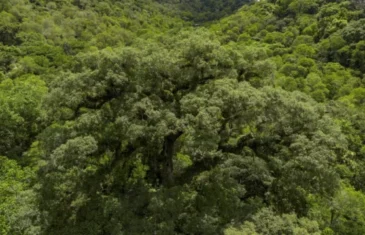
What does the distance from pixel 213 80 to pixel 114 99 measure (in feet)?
15.1

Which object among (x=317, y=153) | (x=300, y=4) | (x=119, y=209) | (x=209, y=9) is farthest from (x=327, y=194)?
(x=209, y=9)

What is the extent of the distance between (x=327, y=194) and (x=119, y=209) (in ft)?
29.3

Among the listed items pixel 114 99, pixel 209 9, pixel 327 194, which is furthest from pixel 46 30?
pixel 209 9

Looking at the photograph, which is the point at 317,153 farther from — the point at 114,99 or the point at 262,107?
the point at 114,99

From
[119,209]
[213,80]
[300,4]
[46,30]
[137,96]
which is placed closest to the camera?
[119,209]

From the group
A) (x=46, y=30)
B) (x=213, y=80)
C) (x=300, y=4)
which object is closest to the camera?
(x=213, y=80)

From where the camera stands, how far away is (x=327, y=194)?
15.3 m

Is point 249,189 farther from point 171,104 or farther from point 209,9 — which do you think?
point 209,9

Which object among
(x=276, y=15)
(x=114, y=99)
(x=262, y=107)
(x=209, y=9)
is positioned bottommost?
(x=209, y=9)

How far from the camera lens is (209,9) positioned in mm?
162750

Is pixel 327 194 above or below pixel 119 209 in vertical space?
above

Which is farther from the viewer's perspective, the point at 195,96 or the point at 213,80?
the point at 213,80

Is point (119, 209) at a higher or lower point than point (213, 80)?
lower

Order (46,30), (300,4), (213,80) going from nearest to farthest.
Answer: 1. (213,80)
2. (46,30)
3. (300,4)
